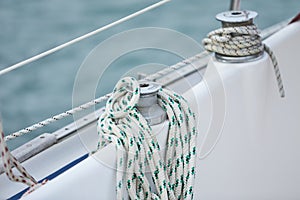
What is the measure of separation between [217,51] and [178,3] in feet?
13.7

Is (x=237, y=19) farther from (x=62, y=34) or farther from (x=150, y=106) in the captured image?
(x=62, y=34)

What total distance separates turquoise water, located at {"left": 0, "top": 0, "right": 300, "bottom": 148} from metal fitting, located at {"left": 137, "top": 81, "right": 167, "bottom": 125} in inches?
85.8

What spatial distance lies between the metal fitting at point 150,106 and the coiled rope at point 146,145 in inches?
0.5

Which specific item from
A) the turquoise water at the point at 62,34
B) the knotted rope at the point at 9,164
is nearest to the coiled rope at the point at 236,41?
the knotted rope at the point at 9,164

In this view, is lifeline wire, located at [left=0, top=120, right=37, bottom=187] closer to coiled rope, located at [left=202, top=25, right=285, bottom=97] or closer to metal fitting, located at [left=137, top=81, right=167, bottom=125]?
metal fitting, located at [left=137, top=81, right=167, bottom=125]

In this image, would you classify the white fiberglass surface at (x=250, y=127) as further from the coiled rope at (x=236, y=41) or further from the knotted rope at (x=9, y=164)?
the knotted rope at (x=9, y=164)

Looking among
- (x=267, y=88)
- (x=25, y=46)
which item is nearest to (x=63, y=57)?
(x=25, y=46)

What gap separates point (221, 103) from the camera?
1.23m

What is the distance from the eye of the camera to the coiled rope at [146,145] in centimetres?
96

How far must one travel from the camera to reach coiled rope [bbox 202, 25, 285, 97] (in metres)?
1.27

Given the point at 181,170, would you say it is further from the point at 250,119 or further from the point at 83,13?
the point at 83,13

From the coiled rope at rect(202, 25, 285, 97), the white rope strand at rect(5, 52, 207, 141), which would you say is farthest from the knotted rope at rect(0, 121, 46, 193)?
the coiled rope at rect(202, 25, 285, 97)

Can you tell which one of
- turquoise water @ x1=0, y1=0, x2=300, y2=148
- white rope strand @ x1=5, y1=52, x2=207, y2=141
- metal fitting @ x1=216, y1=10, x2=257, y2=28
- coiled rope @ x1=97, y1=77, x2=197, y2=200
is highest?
turquoise water @ x1=0, y1=0, x2=300, y2=148

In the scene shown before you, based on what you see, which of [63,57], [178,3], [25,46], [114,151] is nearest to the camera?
[114,151]
